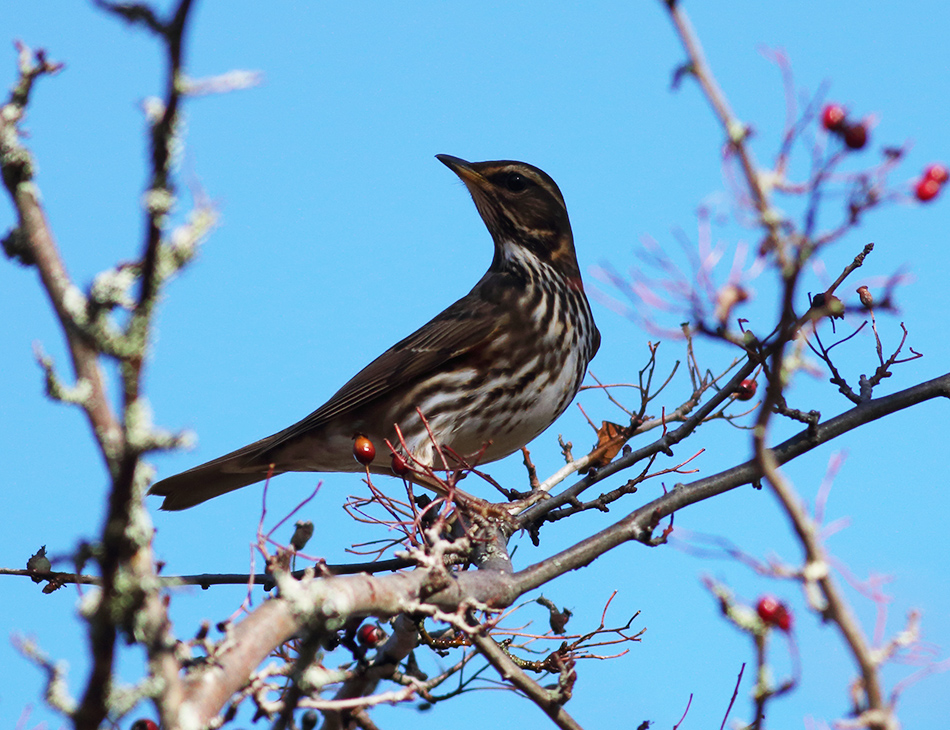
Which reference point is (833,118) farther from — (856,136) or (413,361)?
(413,361)

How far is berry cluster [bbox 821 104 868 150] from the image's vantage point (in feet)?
7.86

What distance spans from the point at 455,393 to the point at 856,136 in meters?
4.58

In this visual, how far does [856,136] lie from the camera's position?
7.85ft

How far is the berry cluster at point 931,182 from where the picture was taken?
2668 millimetres

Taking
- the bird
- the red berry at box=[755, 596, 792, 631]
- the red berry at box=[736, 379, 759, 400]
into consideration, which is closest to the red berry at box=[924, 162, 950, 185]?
the red berry at box=[755, 596, 792, 631]

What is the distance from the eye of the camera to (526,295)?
24.1 ft

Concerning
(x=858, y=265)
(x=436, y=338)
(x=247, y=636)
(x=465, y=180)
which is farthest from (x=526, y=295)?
(x=247, y=636)

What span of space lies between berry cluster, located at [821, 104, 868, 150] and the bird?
4.24 m

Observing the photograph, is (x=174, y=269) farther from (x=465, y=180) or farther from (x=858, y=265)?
(x=465, y=180)

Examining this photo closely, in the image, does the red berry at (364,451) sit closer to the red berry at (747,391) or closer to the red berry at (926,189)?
the red berry at (747,391)

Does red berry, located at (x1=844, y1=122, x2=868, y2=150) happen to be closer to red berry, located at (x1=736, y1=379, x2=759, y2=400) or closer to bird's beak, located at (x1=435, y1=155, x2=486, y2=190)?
red berry, located at (x1=736, y1=379, x2=759, y2=400)

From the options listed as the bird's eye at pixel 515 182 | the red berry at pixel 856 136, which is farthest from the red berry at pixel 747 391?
the bird's eye at pixel 515 182

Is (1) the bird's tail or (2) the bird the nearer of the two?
(1) the bird's tail

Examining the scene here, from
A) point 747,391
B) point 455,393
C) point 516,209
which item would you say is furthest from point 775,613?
point 516,209
